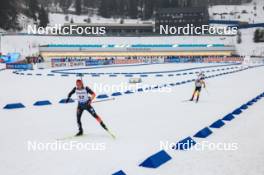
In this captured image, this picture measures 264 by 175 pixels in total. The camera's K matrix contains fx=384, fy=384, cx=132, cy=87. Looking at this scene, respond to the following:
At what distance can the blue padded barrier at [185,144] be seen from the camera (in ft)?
30.3

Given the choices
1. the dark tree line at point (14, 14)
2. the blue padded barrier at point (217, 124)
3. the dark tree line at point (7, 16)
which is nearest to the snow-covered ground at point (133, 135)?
the blue padded barrier at point (217, 124)

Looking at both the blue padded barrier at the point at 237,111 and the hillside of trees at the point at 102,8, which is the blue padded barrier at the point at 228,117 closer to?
the blue padded barrier at the point at 237,111

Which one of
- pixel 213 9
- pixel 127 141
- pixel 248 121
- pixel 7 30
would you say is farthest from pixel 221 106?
pixel 213 9

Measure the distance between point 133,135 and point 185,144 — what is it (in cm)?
171

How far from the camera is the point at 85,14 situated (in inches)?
5310

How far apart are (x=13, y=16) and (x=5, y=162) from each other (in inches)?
3239

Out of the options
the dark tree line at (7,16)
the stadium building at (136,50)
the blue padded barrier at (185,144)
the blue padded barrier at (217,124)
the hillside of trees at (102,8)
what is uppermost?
the hillside of trees at (102,8)

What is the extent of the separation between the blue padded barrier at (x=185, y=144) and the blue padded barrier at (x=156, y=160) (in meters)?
0.98

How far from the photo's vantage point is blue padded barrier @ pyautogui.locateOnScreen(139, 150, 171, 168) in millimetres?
7734

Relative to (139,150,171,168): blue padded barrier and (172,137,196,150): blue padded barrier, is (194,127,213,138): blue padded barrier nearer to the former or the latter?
(172,137,196,150): blue padded barrier

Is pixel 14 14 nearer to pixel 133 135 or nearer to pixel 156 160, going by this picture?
pixel 133 135

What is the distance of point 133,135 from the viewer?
10.6 metres

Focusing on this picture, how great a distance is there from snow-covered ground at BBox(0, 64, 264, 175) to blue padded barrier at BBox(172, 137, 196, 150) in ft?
1.08

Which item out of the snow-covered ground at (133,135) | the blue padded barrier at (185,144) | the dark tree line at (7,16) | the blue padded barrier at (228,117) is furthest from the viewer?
the dark tree line at (7,16)
